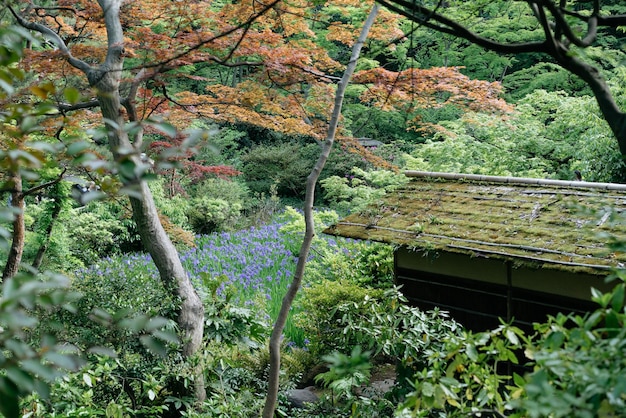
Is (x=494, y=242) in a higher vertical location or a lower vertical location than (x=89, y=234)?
lower

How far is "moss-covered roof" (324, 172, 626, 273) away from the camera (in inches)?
153

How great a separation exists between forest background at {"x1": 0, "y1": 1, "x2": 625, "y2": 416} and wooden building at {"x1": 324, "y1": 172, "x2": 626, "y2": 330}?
0.71 meters

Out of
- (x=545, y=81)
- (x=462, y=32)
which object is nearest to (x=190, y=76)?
(x=462, y=32)

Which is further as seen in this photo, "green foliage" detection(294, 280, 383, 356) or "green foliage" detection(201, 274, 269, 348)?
"green foliage" detection(294, 280, 383, 356)

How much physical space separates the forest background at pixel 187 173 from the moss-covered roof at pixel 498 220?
749mm

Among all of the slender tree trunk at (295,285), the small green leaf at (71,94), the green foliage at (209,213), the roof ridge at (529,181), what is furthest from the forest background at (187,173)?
the roof ridge at (529,181)

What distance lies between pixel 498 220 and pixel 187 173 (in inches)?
331

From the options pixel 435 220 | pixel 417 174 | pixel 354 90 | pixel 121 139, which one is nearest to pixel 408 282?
pixel 435 220

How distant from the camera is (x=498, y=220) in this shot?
4527 millimetres

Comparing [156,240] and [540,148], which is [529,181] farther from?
[540,148]

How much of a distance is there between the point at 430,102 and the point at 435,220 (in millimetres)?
1378

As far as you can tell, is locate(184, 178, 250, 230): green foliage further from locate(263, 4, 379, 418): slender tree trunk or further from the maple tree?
locate(263, 4, 379, 418): slender tree trunk

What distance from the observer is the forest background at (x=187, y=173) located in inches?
43.7

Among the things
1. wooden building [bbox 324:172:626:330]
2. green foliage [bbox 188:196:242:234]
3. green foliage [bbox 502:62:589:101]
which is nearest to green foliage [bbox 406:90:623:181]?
wooden building [bbox 324:172:626:330]
